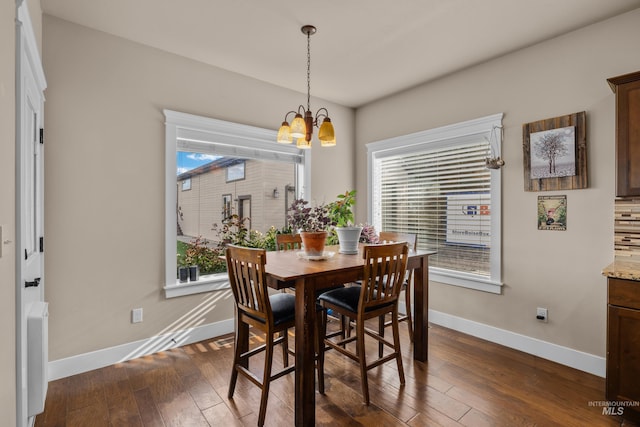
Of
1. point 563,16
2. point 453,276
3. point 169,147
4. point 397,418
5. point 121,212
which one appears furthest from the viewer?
point 453,276

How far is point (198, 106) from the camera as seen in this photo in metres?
3.18

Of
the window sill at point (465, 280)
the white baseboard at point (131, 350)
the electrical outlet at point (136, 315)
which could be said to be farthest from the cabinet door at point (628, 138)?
the electrical outlet at point (136, 315)

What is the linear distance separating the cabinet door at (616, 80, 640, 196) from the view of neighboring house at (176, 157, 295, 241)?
3004 millimetres

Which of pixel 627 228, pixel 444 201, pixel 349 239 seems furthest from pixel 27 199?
pixel 627 228

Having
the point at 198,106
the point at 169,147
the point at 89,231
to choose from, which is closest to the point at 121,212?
the point at 89,231

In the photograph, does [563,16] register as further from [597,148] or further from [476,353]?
[476,353]

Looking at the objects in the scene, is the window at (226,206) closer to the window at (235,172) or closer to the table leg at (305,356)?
the window at (235,172)

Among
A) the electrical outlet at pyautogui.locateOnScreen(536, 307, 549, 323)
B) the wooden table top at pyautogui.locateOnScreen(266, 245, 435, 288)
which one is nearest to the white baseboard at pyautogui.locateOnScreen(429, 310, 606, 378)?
the electrical outlet at pyautogui.locateOnScreen(536, 307, 549, 323)

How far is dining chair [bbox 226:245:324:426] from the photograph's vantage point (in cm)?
190

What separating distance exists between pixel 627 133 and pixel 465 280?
1.81 m

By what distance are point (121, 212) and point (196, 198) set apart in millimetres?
770

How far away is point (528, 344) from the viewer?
2.92 metres

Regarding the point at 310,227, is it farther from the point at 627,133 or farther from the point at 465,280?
the point at 627,133

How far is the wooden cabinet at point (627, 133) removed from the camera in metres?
2.10
